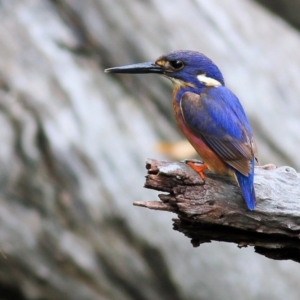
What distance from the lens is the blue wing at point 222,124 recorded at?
409 centimetres

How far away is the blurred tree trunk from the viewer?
271 inches

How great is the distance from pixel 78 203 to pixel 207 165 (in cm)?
293

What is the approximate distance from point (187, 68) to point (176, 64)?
0.08 m

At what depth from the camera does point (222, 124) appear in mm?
4246

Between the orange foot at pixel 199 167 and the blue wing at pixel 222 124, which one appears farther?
the blue wing at pixel 222 124

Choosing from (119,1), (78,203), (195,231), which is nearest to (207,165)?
(195,231)

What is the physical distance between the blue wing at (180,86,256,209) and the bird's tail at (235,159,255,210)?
3cm

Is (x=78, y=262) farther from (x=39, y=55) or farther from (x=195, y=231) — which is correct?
(x=195, y=231)

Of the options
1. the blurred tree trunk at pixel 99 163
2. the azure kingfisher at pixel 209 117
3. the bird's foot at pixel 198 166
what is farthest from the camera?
the blurred tree trunk at pixel 99 163

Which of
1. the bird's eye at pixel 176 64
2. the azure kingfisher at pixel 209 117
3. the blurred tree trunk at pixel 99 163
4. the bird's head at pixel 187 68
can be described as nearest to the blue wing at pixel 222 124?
the azure kingfisher at pixel 209 117

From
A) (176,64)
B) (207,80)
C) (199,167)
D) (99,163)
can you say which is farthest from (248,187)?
(99,163)

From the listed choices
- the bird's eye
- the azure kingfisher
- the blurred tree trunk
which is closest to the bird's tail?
the azure kingfisher

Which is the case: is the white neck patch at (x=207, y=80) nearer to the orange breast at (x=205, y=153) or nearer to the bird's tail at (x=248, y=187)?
the orange breast at (x=205, y=153)

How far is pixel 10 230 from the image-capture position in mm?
Result: 6895
